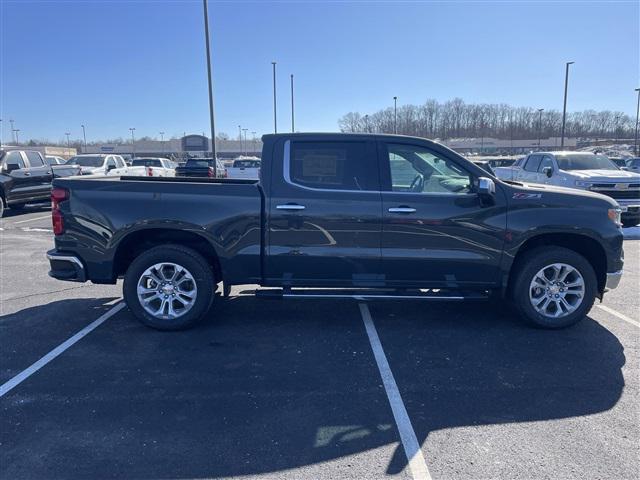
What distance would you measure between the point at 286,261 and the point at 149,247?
1.53m

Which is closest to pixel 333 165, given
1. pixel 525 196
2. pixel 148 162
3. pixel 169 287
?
pixel 525 196

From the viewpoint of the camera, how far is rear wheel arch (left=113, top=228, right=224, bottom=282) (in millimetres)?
5082

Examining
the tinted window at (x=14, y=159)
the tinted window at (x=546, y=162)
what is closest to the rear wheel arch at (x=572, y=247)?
the tinted window at (x=546, y=162)

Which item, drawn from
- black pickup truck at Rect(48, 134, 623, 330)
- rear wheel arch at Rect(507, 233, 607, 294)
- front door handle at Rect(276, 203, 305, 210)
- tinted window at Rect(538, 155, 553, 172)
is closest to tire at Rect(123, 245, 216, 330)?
black pickup truck at Rect(48, 134, 623, 330)

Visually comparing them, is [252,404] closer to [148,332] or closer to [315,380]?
[315,380]

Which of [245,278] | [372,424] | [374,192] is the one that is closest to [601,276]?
[374,192]

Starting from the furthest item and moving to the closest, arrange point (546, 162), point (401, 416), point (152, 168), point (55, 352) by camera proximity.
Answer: point (152, 168)
point (546, 162)
point (55, 352)
point (401, 416)

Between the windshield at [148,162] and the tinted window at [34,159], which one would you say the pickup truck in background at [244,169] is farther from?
the tinted window at [34,159]

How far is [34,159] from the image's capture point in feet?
50.8

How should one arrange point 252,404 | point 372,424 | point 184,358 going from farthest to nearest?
1. point 184,358
2. point 252,404
3. point 372,424

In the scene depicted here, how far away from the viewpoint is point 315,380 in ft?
13.0

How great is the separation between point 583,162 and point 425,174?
1062cm

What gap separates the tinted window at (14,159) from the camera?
46.6 ft

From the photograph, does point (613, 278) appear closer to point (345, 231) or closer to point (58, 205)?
point (345, 231)
